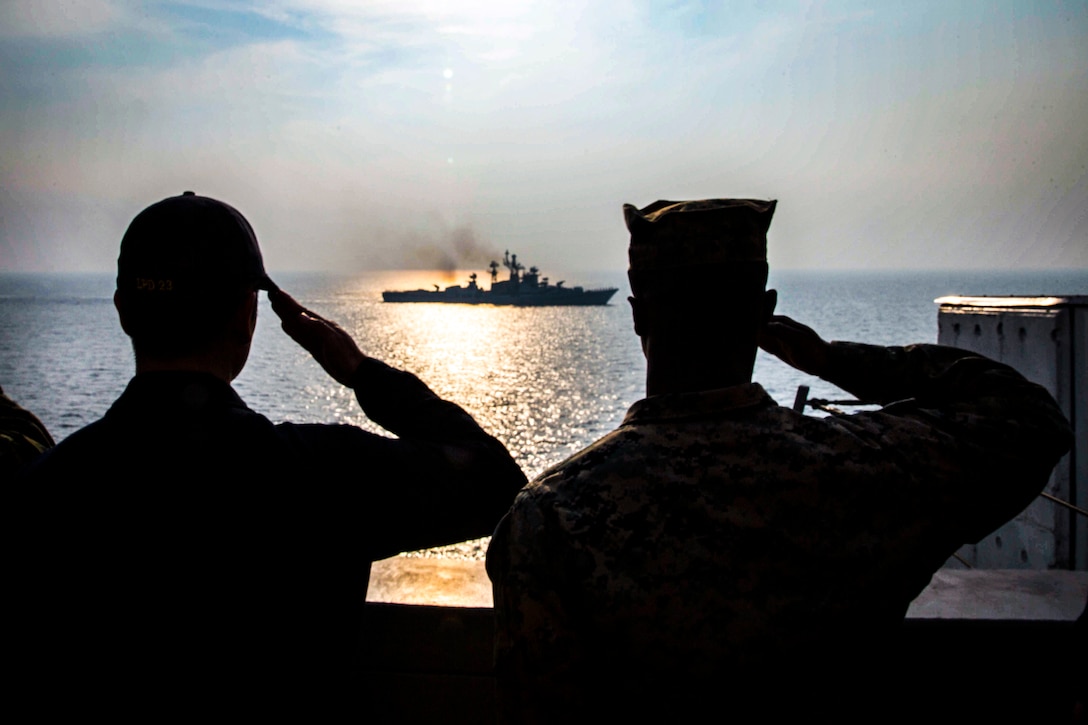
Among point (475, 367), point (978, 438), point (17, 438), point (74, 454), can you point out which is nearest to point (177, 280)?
point (74, 454)

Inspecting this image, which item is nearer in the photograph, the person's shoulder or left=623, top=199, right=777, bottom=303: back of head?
the person's shoulder

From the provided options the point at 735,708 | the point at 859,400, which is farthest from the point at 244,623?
the point at 859,400

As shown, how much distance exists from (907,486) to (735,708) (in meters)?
0.54

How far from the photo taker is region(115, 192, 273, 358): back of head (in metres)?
1.58

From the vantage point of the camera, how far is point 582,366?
58.6 meters

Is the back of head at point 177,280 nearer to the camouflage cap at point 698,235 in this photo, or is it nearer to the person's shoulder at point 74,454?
the person's shoulder at point 74,454

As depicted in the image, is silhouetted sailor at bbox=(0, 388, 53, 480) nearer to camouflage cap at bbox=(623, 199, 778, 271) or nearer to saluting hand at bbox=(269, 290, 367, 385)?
saluting hand at bbox=(269, 290, 367, 385)

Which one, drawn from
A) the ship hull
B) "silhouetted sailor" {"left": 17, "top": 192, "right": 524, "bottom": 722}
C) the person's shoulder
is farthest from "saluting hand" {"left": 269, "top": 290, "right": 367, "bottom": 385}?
the ship hull

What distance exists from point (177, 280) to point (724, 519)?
1089 mm

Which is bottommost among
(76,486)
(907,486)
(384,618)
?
(384,618)

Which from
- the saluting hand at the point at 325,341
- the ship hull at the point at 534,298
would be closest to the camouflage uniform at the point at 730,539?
the saluting hand at the point at 325,341

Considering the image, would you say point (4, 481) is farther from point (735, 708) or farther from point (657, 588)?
point (735, 708)

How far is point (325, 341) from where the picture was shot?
188cm

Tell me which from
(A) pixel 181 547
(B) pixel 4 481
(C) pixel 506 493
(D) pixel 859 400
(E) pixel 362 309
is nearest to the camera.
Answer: (A) pixel 181 547
